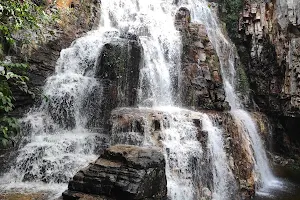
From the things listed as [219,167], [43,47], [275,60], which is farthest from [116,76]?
[275,60]

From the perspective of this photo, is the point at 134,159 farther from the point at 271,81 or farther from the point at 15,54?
the point at 271,81

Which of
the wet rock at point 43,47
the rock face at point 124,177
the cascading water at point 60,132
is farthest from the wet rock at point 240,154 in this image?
the wet rock at point 43,47

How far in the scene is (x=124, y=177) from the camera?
21.9 feet

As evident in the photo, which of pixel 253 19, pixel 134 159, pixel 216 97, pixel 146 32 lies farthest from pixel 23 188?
pixel 253 19

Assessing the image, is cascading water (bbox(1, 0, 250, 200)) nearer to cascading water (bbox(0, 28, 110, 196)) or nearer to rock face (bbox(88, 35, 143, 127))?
cascading water (bbox(0, 28, 110, 196))

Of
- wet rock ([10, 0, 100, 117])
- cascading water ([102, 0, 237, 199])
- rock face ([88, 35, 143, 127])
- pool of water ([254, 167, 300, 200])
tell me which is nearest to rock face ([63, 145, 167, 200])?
cascading water ([102, 0, 237, 199])

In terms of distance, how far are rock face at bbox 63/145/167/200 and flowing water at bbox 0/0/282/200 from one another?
6.19ft

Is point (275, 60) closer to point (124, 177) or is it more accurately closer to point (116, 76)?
point (116, 76)

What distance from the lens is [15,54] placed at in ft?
39.3

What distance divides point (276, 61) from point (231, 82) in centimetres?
269

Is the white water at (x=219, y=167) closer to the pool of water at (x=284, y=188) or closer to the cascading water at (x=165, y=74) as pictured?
the cascading water at (x=165, y=74)

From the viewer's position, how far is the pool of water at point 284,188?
10.6 meters

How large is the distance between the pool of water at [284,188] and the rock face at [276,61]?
2.43 meters

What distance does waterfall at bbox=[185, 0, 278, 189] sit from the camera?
12.9 m
